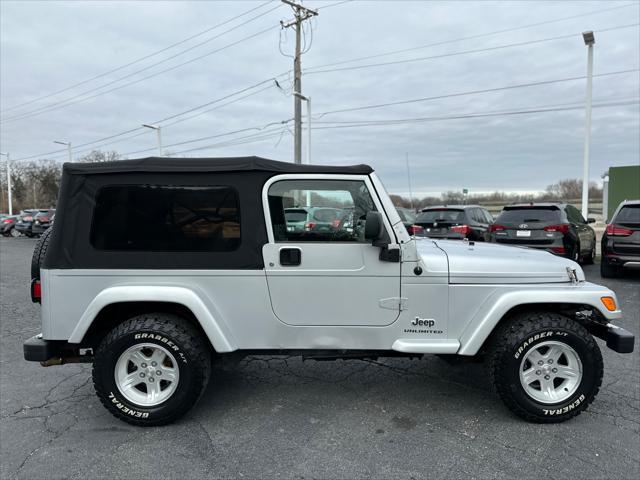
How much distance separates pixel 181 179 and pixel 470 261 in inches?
88.7

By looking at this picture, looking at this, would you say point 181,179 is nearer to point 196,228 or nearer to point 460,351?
point 196,228

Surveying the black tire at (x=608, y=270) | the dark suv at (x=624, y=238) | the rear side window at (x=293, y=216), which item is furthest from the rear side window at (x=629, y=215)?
the rear side window at (x=293, y=216)

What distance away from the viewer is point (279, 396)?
381 cm

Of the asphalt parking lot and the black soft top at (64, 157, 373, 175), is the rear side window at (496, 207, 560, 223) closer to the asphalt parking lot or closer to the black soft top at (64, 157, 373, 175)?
the asphalt parking lot

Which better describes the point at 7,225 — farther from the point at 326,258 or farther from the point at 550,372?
the point at 550,372

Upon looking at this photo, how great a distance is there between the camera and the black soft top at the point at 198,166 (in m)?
3.28

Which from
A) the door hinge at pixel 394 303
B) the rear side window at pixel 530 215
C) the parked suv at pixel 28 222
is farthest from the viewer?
the parked suv at pixel 28 222

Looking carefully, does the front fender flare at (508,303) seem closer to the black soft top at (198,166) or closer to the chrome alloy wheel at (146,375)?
the black soft top at (198,166)

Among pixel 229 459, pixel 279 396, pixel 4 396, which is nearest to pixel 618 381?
pixel 279 396

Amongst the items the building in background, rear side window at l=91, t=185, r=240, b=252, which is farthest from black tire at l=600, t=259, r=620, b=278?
the building in background

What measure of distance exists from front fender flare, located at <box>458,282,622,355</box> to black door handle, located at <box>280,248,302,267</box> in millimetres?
1364

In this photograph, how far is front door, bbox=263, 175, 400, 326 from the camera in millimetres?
3301

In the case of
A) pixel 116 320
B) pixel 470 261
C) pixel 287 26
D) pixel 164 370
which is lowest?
pixel 164 370

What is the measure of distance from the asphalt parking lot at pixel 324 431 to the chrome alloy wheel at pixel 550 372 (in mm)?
227
